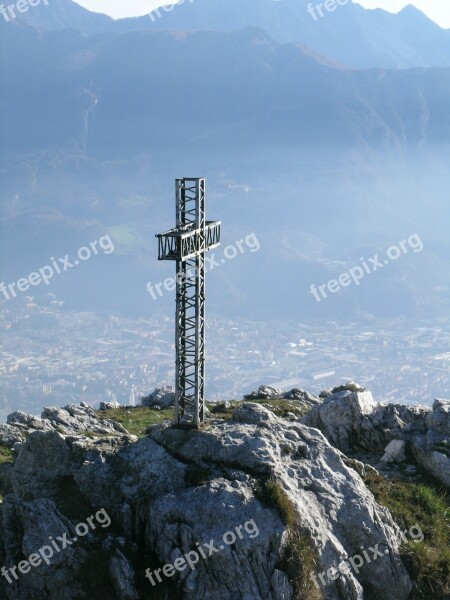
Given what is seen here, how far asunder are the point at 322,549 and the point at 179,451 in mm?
4241

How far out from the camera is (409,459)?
1024 inches

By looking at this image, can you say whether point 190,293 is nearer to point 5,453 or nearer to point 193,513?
point 193,513

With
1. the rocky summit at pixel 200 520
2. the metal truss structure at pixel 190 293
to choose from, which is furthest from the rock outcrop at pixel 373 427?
the metal truss structure at pixel 190 293

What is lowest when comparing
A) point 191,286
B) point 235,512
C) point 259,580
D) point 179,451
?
point 259,580

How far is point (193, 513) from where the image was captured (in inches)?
661

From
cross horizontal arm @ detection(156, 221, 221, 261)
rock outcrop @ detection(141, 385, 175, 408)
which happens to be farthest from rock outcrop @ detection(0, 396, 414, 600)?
rock outcrop @ detection(141, 385, 175, 408)

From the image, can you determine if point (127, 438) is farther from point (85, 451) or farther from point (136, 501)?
point (136, 501)

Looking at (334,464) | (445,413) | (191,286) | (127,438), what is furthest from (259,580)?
(445,413)

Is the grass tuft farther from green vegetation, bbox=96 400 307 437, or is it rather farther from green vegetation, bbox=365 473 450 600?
green vegetation, bbox=365 473 450 600

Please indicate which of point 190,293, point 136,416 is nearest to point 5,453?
point 136,416

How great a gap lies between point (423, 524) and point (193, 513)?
7152 millimetres

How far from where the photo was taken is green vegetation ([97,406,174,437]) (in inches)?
1375

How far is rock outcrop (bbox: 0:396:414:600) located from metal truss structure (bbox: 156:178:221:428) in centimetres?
109

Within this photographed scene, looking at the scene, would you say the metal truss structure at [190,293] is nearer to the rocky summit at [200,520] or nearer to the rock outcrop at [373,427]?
the rocky summit at [200,520]
